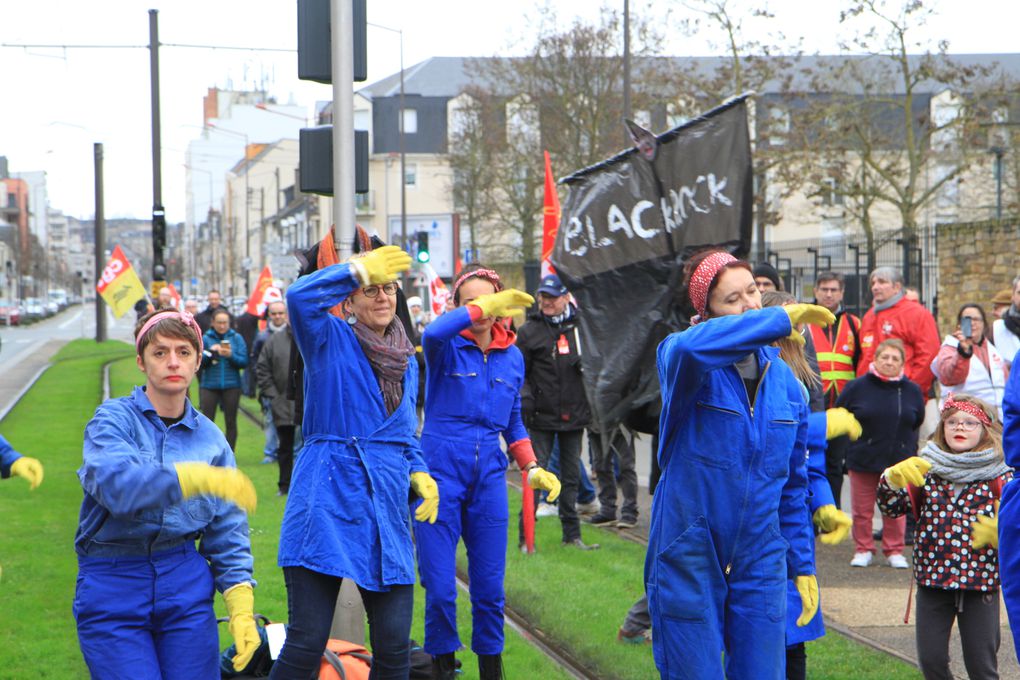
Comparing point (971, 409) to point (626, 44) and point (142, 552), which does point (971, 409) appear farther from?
point (626, 44)

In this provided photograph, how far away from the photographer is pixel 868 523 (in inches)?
361

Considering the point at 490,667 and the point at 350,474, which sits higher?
the point at 350,474

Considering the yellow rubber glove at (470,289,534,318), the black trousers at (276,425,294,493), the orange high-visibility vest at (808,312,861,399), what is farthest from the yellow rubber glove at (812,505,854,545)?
the black trousers at (276,425,294,493)

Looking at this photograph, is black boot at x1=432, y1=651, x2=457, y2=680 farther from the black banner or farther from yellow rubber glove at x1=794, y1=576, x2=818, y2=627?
yellow rubber glove at x1=794, y1=576, x2=818, y2=627

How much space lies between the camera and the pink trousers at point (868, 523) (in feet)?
29.8

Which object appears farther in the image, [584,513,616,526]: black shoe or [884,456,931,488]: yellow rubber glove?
[584,513,616,526]: black shoe

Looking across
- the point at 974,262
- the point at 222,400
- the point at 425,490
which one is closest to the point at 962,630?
the point at 425,490

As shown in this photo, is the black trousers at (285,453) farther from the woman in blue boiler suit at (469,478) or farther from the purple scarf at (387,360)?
the purple scarf at (387,360)

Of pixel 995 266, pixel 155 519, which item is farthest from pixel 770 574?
pixel 995 266

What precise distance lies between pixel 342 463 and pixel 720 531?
1.41 m

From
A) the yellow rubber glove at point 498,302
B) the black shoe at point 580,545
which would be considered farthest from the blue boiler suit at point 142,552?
the black shoe at point 580,545

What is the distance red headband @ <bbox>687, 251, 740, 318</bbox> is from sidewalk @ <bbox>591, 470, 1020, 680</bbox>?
3009mm

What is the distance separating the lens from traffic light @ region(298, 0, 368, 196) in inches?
247

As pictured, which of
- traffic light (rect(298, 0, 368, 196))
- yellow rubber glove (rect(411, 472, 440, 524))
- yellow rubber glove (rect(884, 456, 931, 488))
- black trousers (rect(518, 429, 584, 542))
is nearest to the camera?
yellow rubber glove (rect(411, 472, 440, 524))
